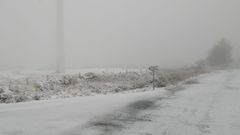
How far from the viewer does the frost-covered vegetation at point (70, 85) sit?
19984 millimetres

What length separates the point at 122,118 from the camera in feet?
42.4

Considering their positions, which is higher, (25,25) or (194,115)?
(25,25)

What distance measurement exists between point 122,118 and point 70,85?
13.0 m

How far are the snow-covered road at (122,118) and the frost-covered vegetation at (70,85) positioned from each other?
3812 millimetres

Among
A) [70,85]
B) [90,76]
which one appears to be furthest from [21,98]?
[90,76]

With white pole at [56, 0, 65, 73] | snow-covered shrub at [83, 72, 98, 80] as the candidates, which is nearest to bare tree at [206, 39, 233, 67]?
white pole at [56, 0, 65, 73]

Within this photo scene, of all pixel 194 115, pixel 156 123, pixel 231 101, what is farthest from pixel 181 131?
pixel 231 101

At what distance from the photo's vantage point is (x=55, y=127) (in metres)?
11.1

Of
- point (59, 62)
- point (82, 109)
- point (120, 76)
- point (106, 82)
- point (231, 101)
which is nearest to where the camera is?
point (82, 109)

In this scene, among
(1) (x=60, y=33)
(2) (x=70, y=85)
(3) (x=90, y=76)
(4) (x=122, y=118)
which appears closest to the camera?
(4) (x=122, y=118)

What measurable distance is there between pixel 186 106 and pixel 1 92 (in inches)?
430

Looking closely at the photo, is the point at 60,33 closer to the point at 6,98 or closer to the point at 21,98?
the point at 21,98

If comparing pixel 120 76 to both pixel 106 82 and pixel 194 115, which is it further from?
pixel 194 115

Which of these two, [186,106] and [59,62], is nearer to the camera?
[186,106]
